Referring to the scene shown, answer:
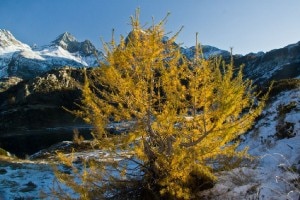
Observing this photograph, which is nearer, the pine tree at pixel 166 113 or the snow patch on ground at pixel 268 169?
the snow patch on ground at pixel 268 169

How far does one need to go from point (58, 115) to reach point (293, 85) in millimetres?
102281

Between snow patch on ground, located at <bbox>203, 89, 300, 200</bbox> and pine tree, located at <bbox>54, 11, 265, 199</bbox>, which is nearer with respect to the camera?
snow patch on ground, located at <bbox>203, 89, 300, 200</bbox>

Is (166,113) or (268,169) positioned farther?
(268,169)

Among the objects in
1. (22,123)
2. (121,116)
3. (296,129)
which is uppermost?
(121,116)

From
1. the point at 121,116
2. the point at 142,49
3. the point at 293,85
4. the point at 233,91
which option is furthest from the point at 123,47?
the point at 293,85

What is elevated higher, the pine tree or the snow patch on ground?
the pine tree

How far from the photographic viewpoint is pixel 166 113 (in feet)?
21.5

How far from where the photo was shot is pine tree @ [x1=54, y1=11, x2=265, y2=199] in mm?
6453

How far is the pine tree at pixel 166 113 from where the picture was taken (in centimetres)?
645

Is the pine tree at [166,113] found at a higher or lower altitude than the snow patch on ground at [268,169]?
higher

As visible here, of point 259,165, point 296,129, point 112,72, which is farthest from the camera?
point 296,129

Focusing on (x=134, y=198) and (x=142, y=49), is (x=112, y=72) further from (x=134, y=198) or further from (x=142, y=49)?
(x=134, y=198)

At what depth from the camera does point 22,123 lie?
4040 inches

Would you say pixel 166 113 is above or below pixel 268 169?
above
